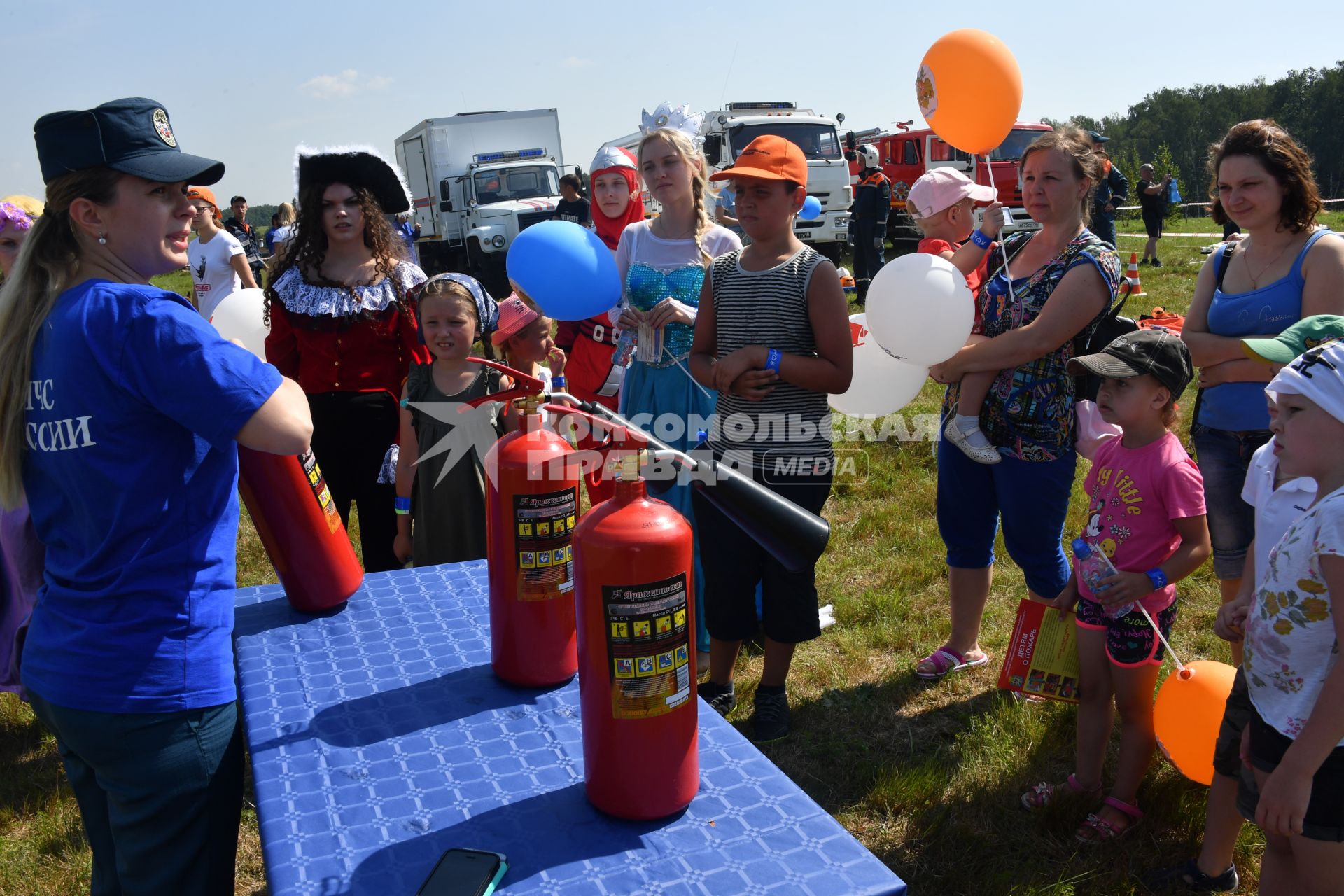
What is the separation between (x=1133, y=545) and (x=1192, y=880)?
A: 0.86 metres

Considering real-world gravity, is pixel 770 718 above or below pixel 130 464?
below

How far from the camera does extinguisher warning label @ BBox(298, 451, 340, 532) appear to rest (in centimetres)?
203

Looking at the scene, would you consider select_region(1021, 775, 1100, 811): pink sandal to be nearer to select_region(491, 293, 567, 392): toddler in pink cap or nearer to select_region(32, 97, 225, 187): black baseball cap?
select_region(491, 293, 567, 392): toddler in pink cap

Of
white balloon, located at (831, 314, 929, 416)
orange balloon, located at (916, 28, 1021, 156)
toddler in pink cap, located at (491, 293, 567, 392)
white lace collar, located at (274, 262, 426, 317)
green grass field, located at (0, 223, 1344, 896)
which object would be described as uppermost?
orange balloon, located at (916, 28, 1021, 156)

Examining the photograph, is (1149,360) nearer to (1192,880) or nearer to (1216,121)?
(1192,880)

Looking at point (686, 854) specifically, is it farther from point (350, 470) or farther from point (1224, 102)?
point (1224, 102)

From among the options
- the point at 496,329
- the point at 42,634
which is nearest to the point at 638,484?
the point at 42,634

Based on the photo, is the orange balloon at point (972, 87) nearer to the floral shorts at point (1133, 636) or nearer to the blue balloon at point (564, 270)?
the blue balloon at point (564, 270)

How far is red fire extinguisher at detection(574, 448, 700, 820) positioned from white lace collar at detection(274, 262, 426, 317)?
2225mm

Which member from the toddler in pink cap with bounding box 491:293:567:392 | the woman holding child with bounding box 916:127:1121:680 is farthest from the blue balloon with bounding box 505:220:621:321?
the woman holding child with bounding box 916:127:1121:680

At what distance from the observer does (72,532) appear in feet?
5.13

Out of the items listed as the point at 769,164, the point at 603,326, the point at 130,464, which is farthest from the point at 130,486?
the point at 603,326

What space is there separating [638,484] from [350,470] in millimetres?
→ 2432

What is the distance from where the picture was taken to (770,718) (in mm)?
3102
